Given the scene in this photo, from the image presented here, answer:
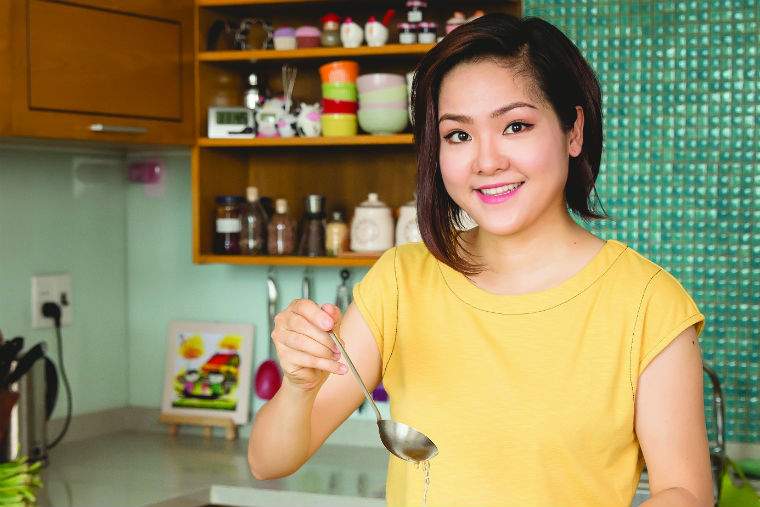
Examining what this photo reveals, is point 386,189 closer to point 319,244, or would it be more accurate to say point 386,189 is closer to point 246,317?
point 319,244

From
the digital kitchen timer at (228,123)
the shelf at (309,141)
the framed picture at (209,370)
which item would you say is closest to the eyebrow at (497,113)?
the shelf at (309,141)

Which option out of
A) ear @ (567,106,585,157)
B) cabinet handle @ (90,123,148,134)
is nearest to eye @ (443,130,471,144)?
ear @ (567,106,585,157)

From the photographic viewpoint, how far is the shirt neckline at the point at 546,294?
4.23ft

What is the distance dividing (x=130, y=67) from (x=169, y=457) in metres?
0.96

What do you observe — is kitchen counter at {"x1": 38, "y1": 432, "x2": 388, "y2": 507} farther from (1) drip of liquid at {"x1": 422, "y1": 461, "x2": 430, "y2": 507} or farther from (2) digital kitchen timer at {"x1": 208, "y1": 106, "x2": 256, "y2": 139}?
(1) drip of liquid at {"x1": 422, "y1": 461, "x2": 430, "y2": 507}

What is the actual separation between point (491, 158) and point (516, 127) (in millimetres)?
58

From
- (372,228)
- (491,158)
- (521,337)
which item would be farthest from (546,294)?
(372,228)

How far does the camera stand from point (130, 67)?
2.41m

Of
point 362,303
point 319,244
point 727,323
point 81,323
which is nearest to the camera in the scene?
point 362,303

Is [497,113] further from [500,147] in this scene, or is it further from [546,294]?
[546,294]

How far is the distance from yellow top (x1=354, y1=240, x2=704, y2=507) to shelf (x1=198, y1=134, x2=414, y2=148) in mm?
1060

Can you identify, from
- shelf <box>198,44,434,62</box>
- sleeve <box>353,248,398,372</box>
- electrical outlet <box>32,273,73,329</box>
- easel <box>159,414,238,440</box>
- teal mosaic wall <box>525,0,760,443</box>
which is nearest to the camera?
sleeve <box>353,248,398,372</box>

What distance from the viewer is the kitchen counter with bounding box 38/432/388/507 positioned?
227 centimetres

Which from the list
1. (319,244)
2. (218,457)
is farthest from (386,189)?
(218,457)
